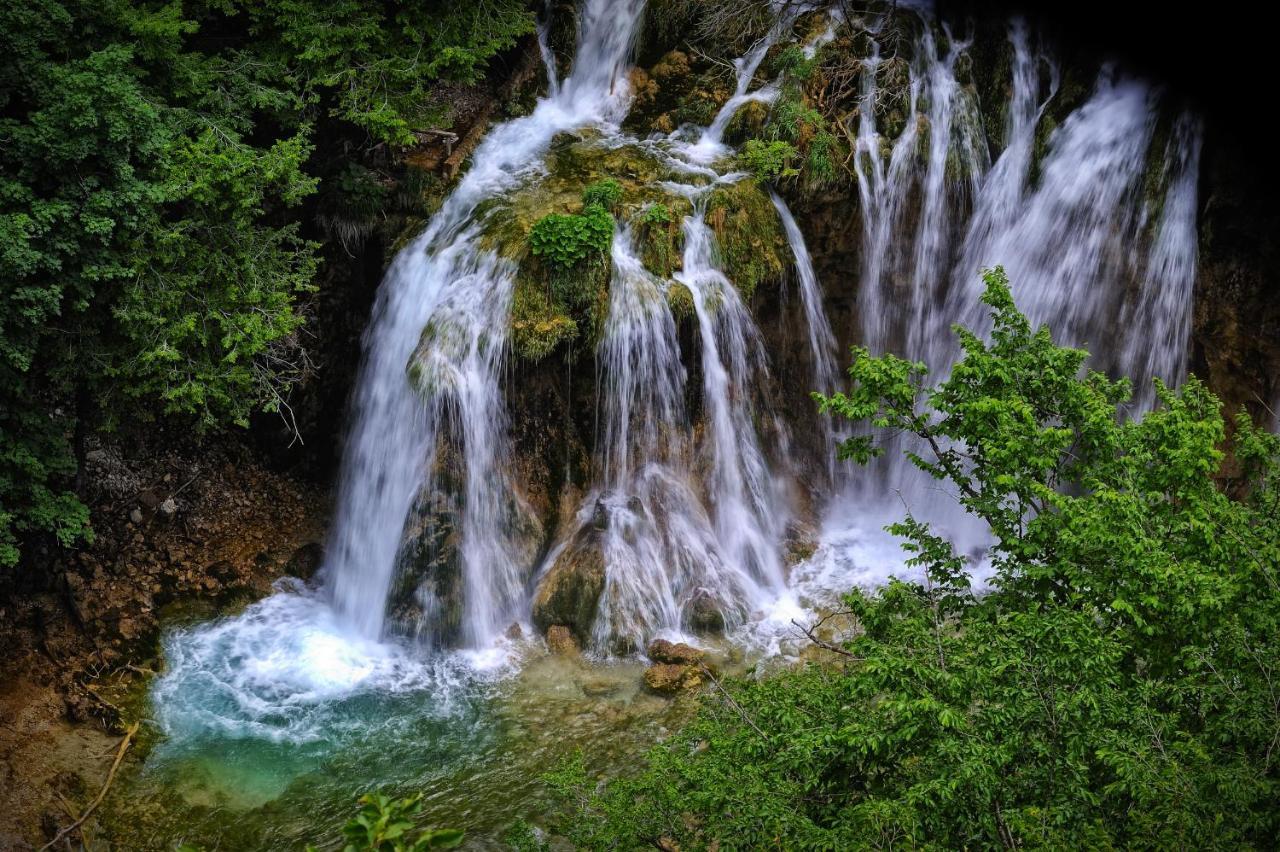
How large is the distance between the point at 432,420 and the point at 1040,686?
768 cm

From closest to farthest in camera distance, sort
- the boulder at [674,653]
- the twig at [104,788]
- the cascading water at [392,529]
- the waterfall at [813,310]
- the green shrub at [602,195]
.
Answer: the twig at [104,788] < the cascading water at [392,529] < the boulder at [674,653] < the green shrub at [602,195] < the waterfall at [813,310]

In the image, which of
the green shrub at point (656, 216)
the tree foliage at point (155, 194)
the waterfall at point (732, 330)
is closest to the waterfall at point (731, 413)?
the waterfall at point (732, 330)

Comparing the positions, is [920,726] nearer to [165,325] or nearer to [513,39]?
[165,325]

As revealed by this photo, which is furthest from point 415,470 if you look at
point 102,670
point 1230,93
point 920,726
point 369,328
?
point 1230,93

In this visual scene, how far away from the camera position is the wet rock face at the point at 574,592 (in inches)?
423

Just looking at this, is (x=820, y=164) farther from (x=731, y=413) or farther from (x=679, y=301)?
(x=731, y=413)

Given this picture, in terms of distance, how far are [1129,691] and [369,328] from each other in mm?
9858

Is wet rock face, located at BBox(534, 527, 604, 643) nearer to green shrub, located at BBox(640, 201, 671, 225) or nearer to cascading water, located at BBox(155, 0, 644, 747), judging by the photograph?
cascading water, located at BBox(155, 0, 644, 747)

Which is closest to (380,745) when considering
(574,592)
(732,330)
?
(574,592)

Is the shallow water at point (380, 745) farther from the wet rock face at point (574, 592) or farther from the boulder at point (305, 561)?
the boulder at point (305, 561)

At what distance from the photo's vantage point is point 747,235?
12133 millimetres

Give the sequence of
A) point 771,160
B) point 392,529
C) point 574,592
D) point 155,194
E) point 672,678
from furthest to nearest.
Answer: point 771,160, point 392,529, point 574,592, point 672,678, point 155,194

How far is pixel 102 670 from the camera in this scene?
10.1 metres

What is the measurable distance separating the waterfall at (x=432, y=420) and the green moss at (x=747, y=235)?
9.42 ft
